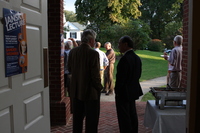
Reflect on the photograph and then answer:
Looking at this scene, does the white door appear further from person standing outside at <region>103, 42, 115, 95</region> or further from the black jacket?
person standing outside at <region>103, 42, 115, 95</region>

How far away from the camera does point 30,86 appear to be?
2.72m

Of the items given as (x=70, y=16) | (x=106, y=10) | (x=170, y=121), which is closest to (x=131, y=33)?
(x=106, y=10)

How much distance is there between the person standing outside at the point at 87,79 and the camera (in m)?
3.96

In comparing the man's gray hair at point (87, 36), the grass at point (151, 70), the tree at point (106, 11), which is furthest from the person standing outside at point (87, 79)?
the tree at point (106, 11)

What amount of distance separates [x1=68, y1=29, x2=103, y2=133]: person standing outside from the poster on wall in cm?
149

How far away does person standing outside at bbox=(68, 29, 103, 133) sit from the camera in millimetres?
3955

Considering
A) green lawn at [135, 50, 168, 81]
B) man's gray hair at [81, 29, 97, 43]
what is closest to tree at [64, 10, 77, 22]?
green lawn at [135, 50, 168, 81]

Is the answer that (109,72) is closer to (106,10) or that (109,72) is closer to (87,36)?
(87,36)

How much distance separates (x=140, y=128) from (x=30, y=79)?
326 cm

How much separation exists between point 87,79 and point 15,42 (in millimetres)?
1831

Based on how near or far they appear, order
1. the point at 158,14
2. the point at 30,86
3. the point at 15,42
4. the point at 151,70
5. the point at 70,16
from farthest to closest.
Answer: the point at 70,16 < the point at 158,14 < the point at 151,70 < the point at 30,86 < the point at 15,42

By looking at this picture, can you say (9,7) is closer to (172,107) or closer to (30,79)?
(30,79)

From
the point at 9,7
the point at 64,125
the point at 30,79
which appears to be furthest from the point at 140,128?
the point at 9,7

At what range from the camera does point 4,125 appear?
2.20m
